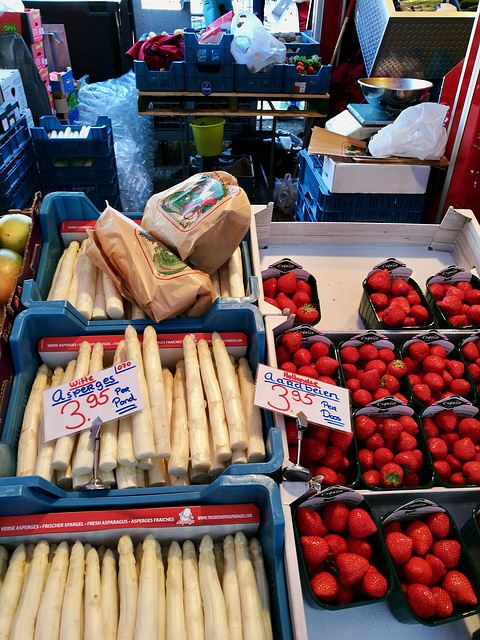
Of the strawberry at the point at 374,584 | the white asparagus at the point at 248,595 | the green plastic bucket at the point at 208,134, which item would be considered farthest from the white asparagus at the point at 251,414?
the green plastic bucket at the point at 208,134

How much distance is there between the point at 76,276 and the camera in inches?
72.7

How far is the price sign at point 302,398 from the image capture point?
1.45 m

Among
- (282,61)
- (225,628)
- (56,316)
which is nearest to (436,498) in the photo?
(225,628)

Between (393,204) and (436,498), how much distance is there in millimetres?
2146

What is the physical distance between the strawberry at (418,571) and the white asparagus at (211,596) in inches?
22.0

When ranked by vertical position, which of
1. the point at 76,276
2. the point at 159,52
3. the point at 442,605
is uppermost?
the point at 159,52

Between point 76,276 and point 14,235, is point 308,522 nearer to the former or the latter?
point 76,276

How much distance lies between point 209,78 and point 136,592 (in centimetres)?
453

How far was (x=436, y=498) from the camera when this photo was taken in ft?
5.12

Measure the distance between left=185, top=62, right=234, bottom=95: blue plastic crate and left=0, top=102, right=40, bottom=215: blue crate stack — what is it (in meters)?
1.64

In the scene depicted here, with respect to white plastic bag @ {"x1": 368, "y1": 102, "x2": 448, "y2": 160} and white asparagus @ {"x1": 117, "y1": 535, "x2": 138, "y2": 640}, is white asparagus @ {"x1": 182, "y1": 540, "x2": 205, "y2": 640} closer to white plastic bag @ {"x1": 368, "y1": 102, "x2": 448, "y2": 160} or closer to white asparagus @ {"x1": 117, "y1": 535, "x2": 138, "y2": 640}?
white asparagus @ {"x1": 117, "y1": 535, "x2": 138, "y2": 640}

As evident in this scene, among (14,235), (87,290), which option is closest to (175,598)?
(87,290)

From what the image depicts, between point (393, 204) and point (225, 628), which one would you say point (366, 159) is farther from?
point (225, 628)

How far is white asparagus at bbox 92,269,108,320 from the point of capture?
5.69ft
